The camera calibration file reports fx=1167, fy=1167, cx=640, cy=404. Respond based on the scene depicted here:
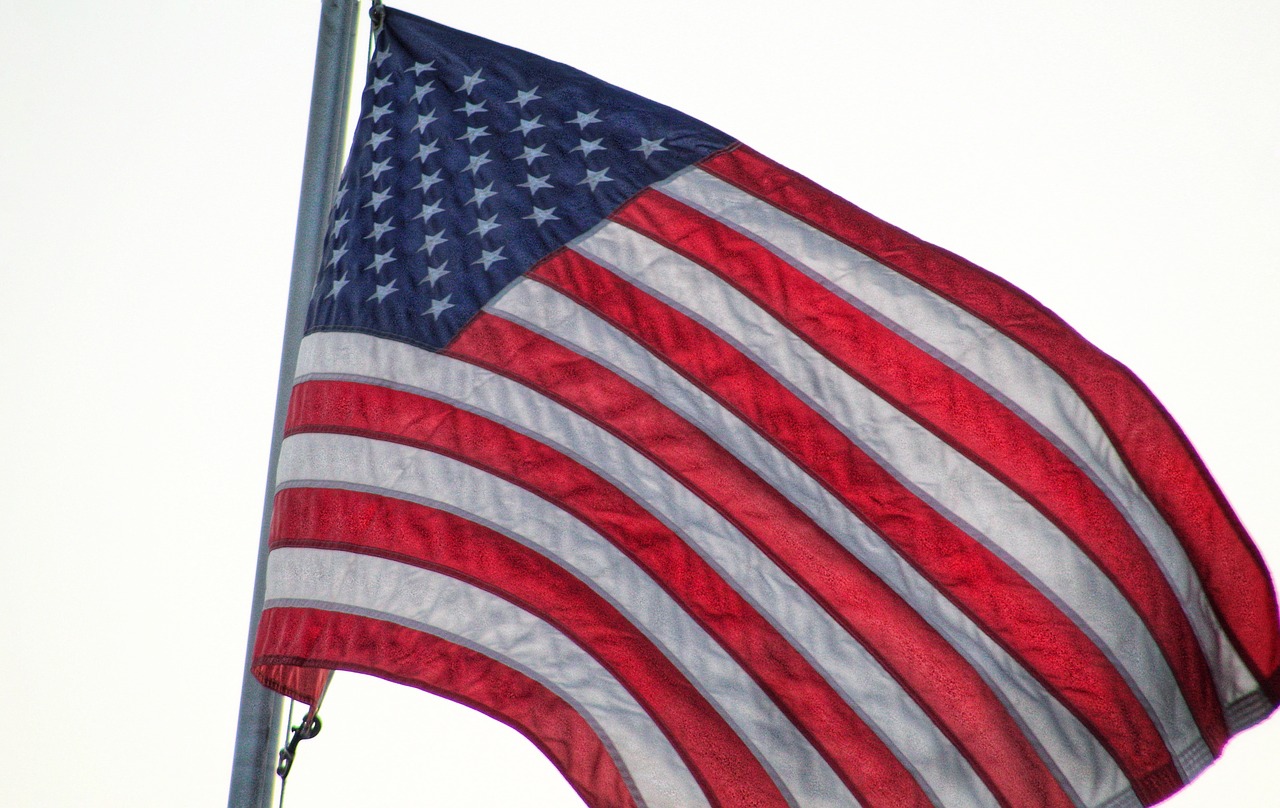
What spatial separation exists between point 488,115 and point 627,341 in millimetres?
1306

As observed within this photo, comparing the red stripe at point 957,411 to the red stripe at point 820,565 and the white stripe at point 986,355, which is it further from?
the red stripe at point 820,565

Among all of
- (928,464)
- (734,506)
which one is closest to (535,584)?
(734,506)

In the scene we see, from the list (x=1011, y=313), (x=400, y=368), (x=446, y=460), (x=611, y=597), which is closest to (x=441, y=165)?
(x=400, y=368)

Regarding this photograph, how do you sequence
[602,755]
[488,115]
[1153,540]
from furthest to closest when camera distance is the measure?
[488,115], [602,755], [1153,540]

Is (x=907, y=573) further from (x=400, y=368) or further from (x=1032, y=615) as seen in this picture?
(x=400, y=368)

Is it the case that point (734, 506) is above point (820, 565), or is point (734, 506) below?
above

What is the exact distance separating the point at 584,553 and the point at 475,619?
0.54m

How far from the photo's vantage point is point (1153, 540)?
4.39 metres

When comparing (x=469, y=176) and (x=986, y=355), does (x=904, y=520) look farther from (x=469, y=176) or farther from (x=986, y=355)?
(x=469, y=176)

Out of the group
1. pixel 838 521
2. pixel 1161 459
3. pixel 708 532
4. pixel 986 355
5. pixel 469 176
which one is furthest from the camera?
pixel 469 176

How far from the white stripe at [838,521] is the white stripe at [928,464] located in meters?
0.25

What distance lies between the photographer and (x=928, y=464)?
4594 millimetres

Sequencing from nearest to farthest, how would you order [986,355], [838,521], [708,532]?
[986,355] < [838,521] < [708,532]

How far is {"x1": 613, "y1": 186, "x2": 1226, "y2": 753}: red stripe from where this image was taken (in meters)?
4.36
